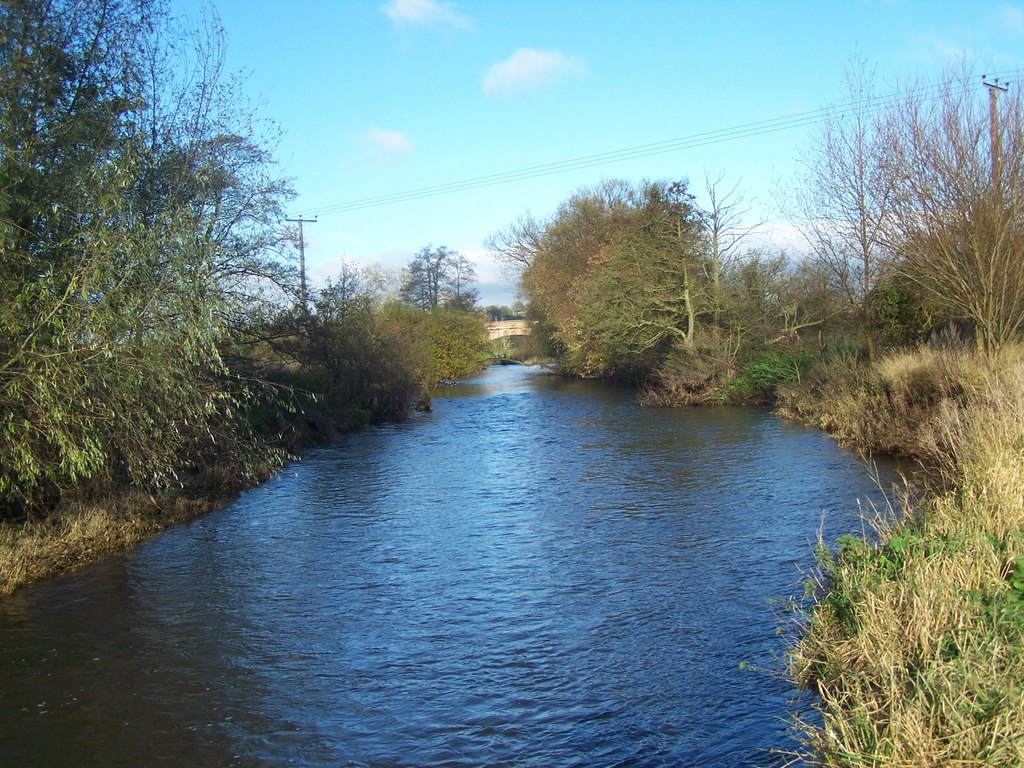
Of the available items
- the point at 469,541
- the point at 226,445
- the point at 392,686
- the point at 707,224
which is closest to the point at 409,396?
the point at 707,224

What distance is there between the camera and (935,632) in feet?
17.3

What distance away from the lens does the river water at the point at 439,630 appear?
620 centimetres

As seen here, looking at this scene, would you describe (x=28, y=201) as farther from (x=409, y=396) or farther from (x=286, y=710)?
(x=409, y=396)

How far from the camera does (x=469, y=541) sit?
11.9m

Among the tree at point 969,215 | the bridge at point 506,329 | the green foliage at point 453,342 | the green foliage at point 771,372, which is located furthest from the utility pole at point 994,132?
the bridge at point 506,329

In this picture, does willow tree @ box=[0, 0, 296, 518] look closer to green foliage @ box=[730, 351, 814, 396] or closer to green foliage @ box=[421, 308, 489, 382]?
green foliage @ box=[730, 351, 814, 396]

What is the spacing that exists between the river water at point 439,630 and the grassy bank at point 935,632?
0.80 meters

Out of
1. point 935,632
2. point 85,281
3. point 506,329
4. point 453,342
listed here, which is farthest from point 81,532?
point 506,329

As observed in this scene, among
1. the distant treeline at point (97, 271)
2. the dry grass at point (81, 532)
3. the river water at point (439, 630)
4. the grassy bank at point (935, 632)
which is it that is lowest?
the river water at point (439, 630)

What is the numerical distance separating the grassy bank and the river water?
0.80m

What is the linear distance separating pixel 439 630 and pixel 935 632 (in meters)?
4.71

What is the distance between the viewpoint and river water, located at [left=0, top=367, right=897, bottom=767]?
620cm

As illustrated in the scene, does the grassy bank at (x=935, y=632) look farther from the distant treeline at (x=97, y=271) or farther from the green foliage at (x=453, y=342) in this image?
the green foliage at (x=453, y=342)

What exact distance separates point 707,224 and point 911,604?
93.1 ft
